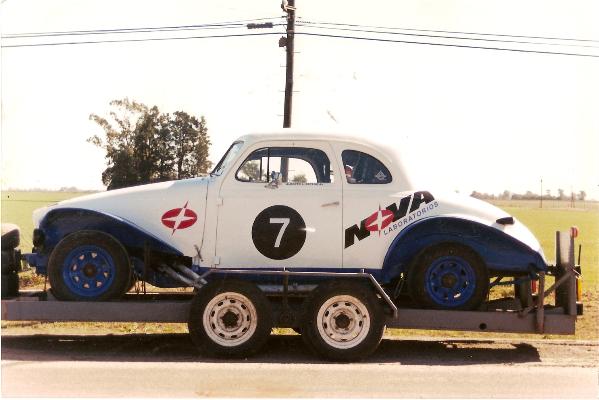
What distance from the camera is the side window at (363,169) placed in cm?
901

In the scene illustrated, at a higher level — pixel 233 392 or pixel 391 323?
pixel 391 323

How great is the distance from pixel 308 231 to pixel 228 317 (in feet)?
4.35

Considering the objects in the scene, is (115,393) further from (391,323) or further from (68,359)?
(391,323)

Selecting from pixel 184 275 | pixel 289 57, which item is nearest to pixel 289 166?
pixel 184 275

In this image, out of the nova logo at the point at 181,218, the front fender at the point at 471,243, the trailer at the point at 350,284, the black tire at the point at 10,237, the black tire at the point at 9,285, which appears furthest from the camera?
the black tire at the point at 10,237

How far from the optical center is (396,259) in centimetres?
894

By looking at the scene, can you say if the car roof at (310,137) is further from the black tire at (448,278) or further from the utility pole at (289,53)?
the utility pole at (289,53)

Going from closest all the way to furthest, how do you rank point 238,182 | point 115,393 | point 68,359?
point 115,393
point 68,359
point 238,182

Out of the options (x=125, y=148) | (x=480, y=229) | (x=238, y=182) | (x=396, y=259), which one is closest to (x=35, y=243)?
(x=238, y=182)

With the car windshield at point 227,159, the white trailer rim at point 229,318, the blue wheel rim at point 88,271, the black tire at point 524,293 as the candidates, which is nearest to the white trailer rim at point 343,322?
the white trailer rim at point 229,318

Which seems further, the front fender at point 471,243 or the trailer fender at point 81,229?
the trailer fender at point 81,229

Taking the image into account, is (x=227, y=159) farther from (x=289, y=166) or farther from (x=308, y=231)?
(x=308, y=231)

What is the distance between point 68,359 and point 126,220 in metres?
1.68

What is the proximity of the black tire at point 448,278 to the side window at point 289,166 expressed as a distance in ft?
4.84
